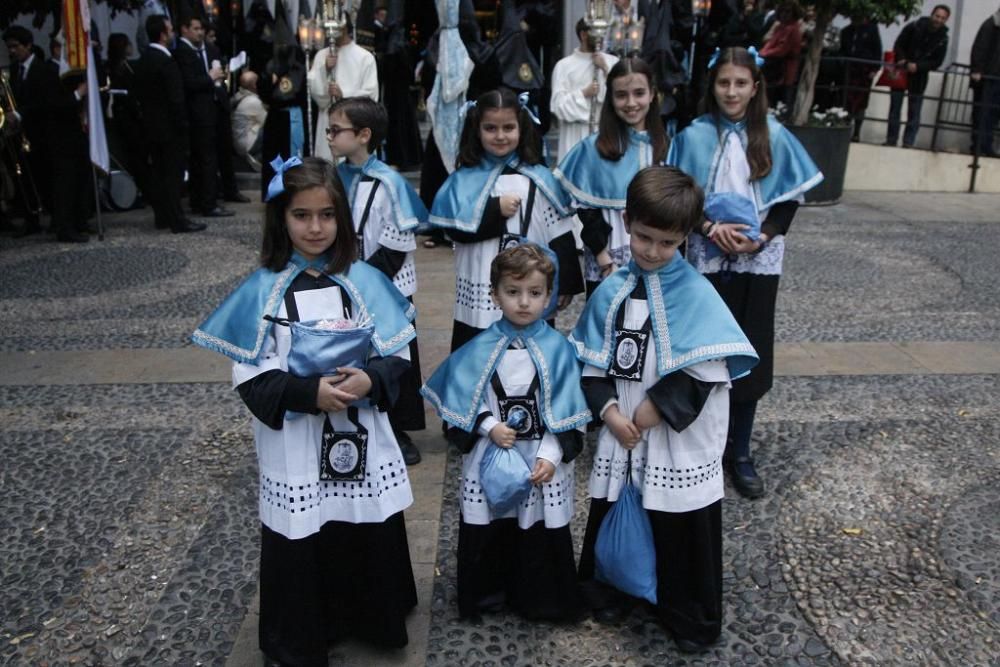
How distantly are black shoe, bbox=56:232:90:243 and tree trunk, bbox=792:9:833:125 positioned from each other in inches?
302

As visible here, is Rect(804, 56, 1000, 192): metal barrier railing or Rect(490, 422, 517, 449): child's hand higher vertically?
Rect(804, 56, 1000, 192): metal barrier railing

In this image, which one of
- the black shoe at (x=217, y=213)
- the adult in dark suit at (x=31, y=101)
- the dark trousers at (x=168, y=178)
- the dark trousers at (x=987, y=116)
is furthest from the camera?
the dark trousers at (x=987, y=116)

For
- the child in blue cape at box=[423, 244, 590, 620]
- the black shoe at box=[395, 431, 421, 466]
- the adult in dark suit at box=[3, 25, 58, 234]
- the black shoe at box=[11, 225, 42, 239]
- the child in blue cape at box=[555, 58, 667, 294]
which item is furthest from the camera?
the black shoe at box=[11, 225, 42, 239]

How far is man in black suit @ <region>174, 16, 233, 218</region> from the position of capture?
9.33 meters

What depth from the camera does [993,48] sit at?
11961 millimetres

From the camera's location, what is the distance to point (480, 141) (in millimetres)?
3834

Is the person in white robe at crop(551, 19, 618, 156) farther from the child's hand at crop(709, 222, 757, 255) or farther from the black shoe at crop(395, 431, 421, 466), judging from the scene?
the child's hand at crop(709, 222, 757, 255)

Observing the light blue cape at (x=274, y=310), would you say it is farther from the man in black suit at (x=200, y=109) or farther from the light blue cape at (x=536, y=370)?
the man in black suit at (x=200, y=109)

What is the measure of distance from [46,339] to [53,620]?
3.39 metres

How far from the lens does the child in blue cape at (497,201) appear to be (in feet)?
12.3

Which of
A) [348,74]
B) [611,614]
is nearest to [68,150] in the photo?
[348,74]

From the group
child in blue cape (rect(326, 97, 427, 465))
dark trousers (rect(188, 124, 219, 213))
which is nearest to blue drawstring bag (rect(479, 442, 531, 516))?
Result: child in blue cape (rect(326, 97, 427, 465))

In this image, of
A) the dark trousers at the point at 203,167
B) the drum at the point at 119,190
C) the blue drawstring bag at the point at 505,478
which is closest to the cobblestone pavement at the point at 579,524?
the blue drawstring bag at the point at 505,478

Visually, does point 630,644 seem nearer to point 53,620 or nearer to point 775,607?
point 775,607
